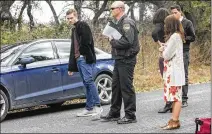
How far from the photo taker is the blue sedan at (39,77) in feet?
28.5

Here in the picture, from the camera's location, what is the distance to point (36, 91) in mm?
9023

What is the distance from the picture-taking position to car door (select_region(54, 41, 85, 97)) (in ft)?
31.2

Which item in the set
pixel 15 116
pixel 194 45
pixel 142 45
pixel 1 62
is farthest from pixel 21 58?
pixel 194 45

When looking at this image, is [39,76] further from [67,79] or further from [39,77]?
[67,79]

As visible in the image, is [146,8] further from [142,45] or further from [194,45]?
[142,45]

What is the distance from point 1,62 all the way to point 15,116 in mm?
1159

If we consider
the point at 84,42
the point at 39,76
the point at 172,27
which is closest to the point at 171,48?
the point at 172,27

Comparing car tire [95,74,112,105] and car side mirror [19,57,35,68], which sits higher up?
car side mirror [19,57,35,68]

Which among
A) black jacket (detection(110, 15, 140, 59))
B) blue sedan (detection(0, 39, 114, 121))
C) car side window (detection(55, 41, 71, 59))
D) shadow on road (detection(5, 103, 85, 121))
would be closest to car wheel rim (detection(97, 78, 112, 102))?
blue sedan (detection(0, 39, 114, 121))

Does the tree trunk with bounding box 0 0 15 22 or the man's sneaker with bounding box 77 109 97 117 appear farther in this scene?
the tree trunk with bounding box 0 0 15 22

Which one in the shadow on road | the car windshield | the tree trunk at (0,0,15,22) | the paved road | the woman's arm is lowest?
the shadow on road

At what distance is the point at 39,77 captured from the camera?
29.7ft

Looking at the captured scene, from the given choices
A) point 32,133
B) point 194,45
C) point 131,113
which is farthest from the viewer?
point 194,45

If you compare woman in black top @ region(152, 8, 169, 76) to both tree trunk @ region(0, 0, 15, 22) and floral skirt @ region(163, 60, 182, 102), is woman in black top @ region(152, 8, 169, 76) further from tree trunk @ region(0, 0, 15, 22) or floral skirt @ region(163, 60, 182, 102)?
tree trunk @ region(0, 0, 15, 22)
